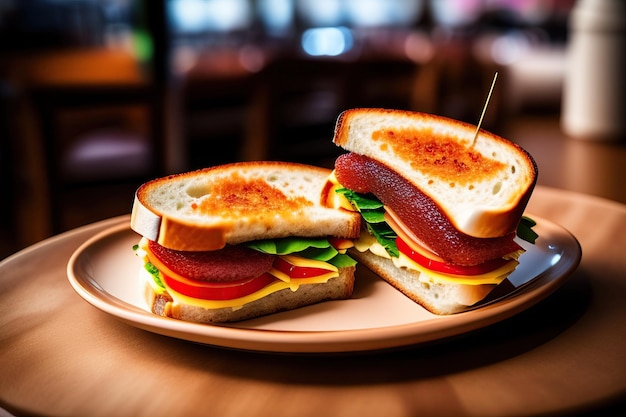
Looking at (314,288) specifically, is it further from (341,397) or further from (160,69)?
(160,69)

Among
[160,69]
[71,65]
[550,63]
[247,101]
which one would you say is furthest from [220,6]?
[247,101]

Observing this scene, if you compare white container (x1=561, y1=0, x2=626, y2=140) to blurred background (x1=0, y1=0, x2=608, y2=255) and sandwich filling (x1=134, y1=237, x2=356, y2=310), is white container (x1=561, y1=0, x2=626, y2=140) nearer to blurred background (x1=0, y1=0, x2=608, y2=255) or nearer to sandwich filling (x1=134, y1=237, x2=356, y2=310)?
blurred background (x1=0, y1=0, x2=608, y2=255)

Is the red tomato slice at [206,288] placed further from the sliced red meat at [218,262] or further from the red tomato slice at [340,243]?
the red tomato slice at [340,243]

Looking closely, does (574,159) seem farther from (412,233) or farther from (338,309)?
(338,309)

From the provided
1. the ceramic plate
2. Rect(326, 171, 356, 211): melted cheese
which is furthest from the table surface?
Rect(326, 171, 356, 211): melted cheese

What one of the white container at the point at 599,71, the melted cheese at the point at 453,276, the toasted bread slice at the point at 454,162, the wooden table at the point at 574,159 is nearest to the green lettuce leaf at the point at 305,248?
the melted cheese at the point at 453,276

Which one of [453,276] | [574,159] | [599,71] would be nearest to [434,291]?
[453,276]
